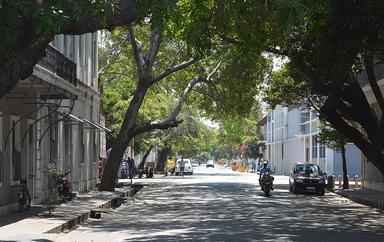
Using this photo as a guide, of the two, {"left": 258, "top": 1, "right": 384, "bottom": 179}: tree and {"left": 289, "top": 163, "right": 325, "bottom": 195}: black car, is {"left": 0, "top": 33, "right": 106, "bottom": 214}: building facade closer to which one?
{"left": 258, "top": 1, "right": 384, "bottom": 179}: tree

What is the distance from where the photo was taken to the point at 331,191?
113ft

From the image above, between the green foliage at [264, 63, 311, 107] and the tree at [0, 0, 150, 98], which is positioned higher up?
the green foliage at [264, 63, 311, 107]

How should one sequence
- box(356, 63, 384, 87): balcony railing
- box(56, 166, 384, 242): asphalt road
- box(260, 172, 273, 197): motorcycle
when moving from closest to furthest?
box(56, 166, 384, 242): asphalt road → box(260, 172, 273, 197): motorcycle → box(356, 63, 384, 87): balcony railing

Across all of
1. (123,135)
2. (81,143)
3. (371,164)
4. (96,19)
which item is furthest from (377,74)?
(96,19)

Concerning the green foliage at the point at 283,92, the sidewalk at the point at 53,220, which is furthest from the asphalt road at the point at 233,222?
the green foliage at the point at 283,92

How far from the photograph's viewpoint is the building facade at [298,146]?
2201 inches

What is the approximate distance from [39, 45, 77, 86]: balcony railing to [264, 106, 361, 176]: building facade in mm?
26318

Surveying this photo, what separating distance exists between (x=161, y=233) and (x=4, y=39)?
7.84m

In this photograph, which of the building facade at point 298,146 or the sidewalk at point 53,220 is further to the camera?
the building facade at point 298,146

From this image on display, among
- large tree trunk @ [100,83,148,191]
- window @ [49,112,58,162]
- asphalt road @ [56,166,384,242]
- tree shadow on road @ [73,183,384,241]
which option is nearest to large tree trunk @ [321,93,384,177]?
tree shadow on road @ [73,183,384,241]

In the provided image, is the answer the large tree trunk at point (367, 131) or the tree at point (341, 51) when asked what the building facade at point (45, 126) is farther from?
the large tree trunk at point (367, 131)

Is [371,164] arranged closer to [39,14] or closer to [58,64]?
[58,64]

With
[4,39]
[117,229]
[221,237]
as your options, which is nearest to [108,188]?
[117,229]

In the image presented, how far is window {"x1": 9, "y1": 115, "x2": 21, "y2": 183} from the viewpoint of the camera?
19484 millimetres
